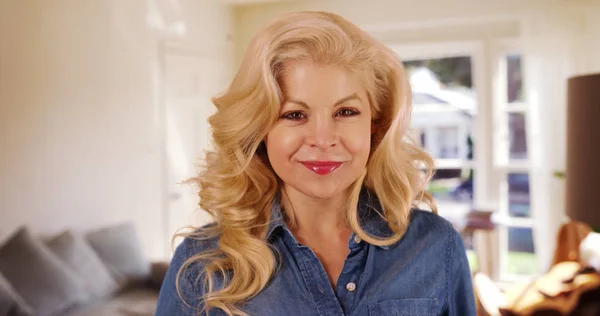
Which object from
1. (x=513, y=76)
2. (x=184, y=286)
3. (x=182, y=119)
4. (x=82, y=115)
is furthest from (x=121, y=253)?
(x=513, y=76)

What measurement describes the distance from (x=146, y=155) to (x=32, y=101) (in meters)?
1.08

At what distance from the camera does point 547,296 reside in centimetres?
255

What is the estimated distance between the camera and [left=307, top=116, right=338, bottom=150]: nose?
997 mm

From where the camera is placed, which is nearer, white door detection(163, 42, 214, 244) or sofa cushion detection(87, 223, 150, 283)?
sofa cushion detection(87, 223, 150, 283)

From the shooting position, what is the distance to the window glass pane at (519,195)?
4.90 meters

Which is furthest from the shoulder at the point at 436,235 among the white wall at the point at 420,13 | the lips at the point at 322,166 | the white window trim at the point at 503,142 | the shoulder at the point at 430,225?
the white window trim at the point at 503,142

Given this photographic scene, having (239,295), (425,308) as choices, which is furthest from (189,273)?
(425,308)

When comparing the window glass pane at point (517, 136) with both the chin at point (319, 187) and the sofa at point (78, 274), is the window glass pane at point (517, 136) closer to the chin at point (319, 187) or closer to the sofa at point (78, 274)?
the sofa at point (78, 274)

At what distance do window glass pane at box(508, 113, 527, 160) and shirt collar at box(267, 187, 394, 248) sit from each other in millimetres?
4077

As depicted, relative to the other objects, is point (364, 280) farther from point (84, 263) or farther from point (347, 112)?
point (84, 263)

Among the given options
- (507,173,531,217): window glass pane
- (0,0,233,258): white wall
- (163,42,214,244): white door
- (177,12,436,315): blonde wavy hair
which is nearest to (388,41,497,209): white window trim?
(507,173,531,217): window glass pane

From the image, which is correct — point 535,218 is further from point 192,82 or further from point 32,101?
point 32,101

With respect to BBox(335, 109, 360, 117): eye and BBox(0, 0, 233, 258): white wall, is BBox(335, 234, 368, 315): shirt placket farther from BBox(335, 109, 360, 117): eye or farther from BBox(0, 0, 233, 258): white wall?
BBox(0, 0, 233, 258): white wall

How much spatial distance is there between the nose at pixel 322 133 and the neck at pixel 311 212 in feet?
0.51
